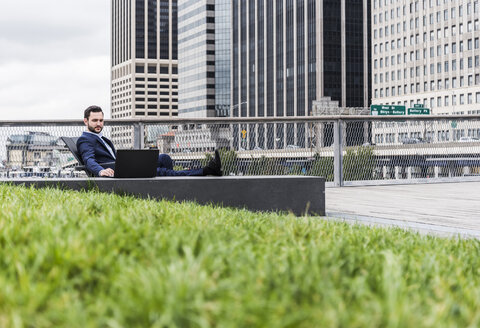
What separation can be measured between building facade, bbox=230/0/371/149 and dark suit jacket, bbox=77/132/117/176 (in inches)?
4266

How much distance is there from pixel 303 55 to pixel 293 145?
4311 inches

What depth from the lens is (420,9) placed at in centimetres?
11838

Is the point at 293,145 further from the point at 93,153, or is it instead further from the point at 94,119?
the point at 93,153

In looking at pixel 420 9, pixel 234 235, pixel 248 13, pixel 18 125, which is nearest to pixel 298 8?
pixel 248 13

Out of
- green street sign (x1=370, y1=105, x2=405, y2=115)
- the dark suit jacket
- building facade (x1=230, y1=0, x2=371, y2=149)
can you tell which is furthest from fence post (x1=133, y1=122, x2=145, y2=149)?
building facade (x1=230, y1=0, x2=371, y2=149)

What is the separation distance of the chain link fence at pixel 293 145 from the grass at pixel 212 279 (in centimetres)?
783

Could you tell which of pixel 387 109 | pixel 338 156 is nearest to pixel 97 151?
pixel 338 156

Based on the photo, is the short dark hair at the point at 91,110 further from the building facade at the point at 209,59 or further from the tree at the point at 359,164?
the building facade at the point at 209,59

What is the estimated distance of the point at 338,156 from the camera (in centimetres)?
1262

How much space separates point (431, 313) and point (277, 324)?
0.50 meters

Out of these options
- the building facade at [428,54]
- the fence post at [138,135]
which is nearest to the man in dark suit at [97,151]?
the fence post at [138,135]

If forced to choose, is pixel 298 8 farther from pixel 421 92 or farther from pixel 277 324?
pixel 277 324

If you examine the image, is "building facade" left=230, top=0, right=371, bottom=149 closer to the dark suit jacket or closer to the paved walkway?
the paved walkway

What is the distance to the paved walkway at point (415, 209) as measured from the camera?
5762 millimetres
